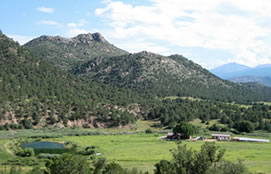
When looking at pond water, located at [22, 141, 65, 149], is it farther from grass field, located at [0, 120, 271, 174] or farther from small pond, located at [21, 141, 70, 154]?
grass field, located at [0, 120, 271, 174]

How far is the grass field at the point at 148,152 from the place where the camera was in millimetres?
72062

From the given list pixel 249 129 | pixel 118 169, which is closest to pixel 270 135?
pixel 249 129

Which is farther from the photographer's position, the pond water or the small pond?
the pond water

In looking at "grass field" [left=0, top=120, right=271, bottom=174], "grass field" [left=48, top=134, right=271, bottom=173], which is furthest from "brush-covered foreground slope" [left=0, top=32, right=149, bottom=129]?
"grass field" [left=48, top=134, right=271, bottom=173]

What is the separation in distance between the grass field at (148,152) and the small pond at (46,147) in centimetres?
649

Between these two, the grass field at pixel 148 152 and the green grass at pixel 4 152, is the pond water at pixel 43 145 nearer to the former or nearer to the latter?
the green grass at pixel 4 152

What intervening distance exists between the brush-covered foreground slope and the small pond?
28.4m

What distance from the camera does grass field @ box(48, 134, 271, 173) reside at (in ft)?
236

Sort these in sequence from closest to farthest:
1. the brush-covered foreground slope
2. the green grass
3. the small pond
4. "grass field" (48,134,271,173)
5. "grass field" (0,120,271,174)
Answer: "grass field" (48,134,271,173), "grass field" (0,120,271,174), the green grass, the small pond, the brush-covered foreground slope

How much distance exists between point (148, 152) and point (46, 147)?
3647 cm

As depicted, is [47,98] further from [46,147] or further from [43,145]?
[46,147]

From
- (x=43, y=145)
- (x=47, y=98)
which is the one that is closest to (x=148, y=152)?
(x=43, y=145)

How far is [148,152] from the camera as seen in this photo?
8875 centimetres

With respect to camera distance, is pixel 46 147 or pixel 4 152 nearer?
pixel 4 152
